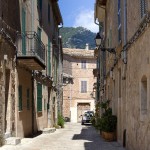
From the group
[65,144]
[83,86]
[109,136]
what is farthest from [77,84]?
[65,144]

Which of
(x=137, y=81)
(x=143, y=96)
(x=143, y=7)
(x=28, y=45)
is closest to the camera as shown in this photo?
(x=143, y=7)

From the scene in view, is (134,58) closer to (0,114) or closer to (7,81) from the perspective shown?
(0,114)

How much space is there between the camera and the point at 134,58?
32.4 ft

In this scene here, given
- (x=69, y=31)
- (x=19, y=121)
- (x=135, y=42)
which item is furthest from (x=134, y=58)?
(x=69, y=31)

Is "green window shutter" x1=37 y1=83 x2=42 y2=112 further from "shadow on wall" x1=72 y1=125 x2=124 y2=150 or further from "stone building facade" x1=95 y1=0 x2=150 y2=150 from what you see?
"stone building facade" x1=95 y1=0 x2=150 y2=150

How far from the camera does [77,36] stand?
5305 inches

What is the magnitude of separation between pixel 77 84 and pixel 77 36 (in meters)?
82.8

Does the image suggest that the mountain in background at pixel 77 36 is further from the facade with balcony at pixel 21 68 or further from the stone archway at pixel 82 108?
the facade with balcony at pixel 21 68

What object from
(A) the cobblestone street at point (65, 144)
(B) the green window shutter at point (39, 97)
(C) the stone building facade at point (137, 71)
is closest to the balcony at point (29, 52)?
(A) the cobblestone street at point (65, 144)

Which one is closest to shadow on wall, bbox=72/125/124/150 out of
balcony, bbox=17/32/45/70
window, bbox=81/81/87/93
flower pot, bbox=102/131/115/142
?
flower pot, bbox=102/131/115/142

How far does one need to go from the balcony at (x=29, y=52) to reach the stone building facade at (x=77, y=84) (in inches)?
1374

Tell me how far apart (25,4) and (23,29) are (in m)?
1.48

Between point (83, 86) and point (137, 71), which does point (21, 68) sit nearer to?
point (137, 71)

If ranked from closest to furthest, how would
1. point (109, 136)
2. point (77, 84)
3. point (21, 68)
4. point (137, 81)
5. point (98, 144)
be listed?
point (137, 81) < point (98, 144) < point (109, 136) < point (21, 68) < point (77, 84)
